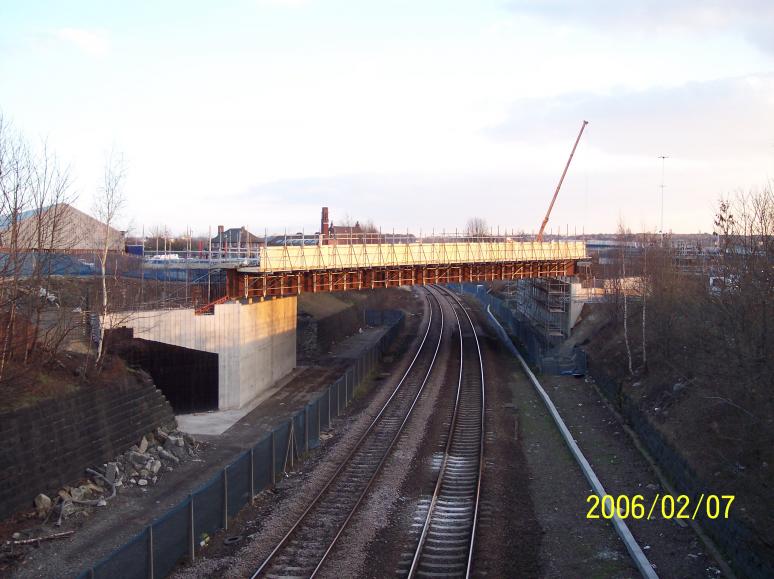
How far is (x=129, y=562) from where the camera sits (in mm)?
10570

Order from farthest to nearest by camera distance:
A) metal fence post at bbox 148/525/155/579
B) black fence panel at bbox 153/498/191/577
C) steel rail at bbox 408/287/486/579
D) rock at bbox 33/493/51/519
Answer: rock at bbox 33/493/51/519 < steel rail at bbox 408/287/486/579 < black fence panel at bbox 153/498/191/577 < metal fence post at bbox 148/525/155/579

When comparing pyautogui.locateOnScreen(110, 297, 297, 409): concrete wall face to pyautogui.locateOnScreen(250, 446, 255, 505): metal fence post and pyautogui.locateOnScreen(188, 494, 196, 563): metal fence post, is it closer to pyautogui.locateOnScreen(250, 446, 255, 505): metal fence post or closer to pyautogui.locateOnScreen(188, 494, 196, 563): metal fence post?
pyautogui.locateOnScreen(250, 446, 255, 505): metal fence post

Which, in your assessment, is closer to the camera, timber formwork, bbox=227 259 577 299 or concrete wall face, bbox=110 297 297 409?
concrete wall face, bbox=110 297 297 409

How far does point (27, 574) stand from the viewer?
A: 1199 centimetres

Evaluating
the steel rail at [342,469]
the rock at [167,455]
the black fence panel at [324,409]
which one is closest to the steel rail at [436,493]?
the steel rail at [342,469]

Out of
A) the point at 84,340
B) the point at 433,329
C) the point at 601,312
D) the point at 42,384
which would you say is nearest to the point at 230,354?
the point at 84,340

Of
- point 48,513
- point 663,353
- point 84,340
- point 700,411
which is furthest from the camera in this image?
point 663,353

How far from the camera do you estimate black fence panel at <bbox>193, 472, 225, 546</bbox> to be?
1288cm

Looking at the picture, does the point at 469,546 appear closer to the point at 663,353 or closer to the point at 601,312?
the point at 663,353

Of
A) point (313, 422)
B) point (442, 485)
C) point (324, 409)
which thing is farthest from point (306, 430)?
point (442, 485)

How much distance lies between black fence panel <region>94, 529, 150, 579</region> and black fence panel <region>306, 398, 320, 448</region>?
9212mm

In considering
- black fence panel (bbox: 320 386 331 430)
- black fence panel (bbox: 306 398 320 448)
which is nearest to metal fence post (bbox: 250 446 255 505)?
black fence panel (bbox: 306 398 320 448)

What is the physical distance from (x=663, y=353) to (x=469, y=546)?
15125 mm

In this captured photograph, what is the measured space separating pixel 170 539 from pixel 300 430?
25.3 feet
